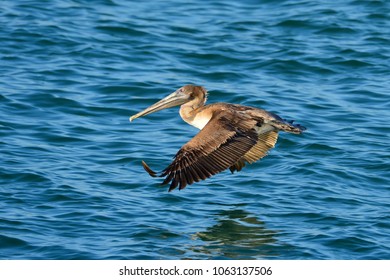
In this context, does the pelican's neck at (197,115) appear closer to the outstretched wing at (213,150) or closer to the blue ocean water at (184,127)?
the outstretched wing at (213,150)

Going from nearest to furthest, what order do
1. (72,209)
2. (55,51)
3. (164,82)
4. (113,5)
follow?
1. (72,209)
2. (164,82)
3. (55,51)
4. (113,5)

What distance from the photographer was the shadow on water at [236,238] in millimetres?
9023

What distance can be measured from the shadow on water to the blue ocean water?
2cm

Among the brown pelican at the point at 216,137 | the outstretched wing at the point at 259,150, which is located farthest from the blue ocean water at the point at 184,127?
the brown pelican at the point at 216,137

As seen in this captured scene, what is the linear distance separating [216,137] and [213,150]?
0.22 meters

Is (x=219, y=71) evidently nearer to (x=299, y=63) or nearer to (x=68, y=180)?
(x=299, y=63)

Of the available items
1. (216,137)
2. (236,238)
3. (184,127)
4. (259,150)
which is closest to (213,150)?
(216,137)

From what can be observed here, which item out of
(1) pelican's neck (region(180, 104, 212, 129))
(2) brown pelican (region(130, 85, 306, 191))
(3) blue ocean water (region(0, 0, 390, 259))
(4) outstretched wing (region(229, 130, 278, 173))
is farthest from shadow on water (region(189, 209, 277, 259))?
(1) pelican's neck (region(180, 104, 212, 129))

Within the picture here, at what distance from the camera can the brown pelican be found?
9.19m

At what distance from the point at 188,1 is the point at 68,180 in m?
8.25

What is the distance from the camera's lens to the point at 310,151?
1225cm

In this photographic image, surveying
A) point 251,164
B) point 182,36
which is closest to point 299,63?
point 182,36

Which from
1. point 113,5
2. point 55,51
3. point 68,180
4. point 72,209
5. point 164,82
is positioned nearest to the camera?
point 72,209

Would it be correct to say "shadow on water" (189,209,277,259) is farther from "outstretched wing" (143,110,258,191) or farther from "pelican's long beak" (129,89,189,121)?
"pelican's long beak" (129,89,189,121)
